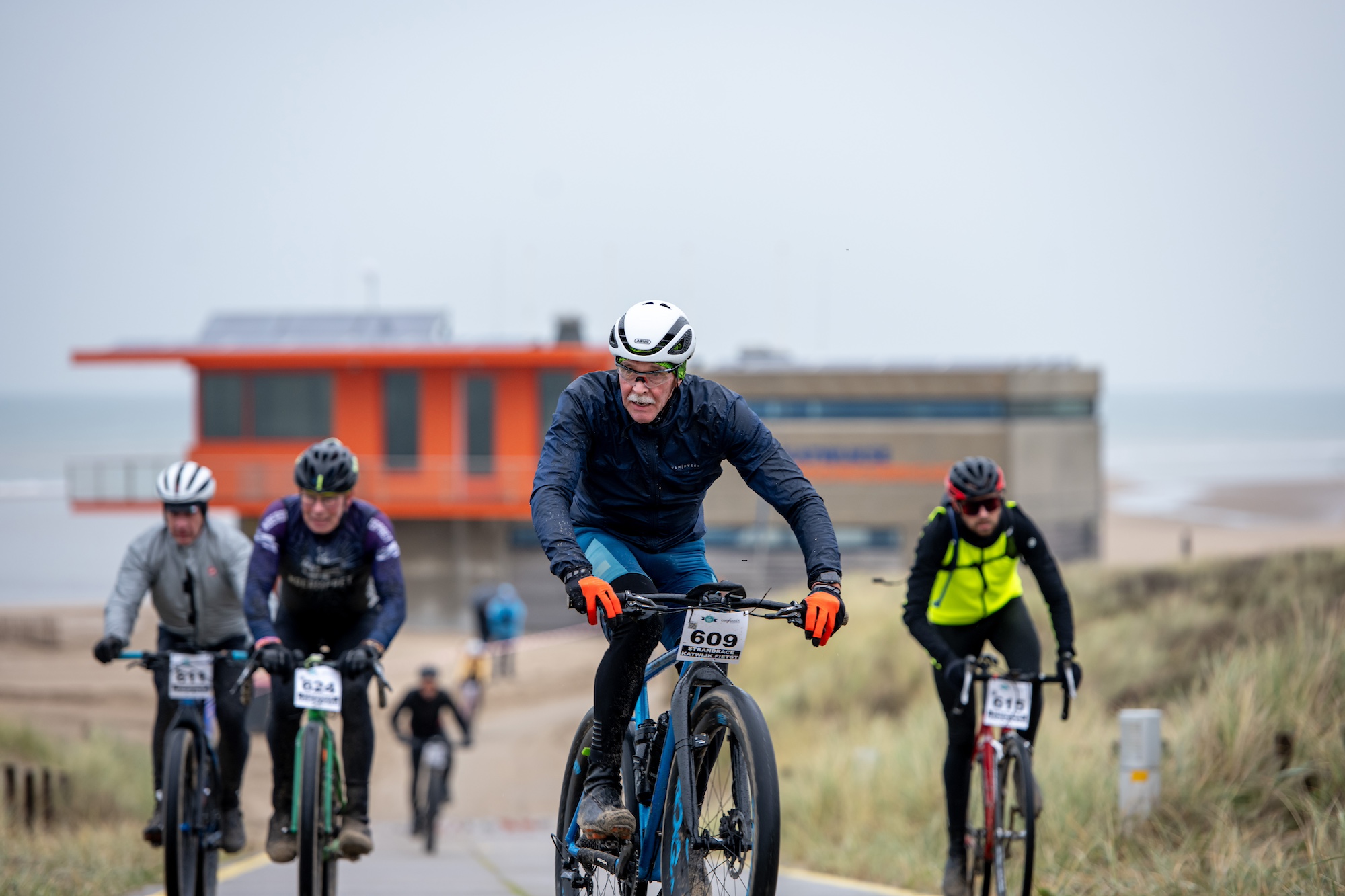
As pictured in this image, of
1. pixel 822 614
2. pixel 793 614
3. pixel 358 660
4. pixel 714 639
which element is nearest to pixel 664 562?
pixel 714 639

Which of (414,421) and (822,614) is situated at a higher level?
(414,421)

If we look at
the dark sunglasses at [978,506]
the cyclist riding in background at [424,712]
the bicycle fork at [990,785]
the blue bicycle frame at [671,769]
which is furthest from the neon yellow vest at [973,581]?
the cyclist riding in background at [424,712]

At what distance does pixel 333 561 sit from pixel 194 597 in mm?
1116

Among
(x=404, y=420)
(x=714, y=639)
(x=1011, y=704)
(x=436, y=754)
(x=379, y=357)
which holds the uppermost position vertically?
(x=379, y=357)

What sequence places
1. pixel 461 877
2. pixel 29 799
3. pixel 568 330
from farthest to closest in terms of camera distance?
pixel 568 330, pixel 29 799, pixel 461 877

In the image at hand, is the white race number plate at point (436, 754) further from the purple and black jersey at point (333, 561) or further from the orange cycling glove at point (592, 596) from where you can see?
the orange cycling glove at point (592, 596)

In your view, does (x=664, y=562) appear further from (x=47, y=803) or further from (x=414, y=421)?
(x=414, y=421)

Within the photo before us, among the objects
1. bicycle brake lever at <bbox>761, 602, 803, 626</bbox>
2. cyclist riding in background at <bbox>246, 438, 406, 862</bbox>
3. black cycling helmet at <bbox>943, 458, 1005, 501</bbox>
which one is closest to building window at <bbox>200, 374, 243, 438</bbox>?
cyclist riding in background at <bbox>246, 438, 406, 862</bbox>

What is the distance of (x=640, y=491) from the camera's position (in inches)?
188

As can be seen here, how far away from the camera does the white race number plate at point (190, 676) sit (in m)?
6.93

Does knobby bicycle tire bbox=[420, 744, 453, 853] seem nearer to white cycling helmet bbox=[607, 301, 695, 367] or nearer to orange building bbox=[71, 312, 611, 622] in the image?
white cycling helmet bbox=[607, 301, 695, 367]

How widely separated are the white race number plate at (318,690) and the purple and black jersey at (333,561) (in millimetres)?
281

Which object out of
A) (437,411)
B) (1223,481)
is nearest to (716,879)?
(437,411)

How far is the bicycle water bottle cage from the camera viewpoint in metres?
4.30
